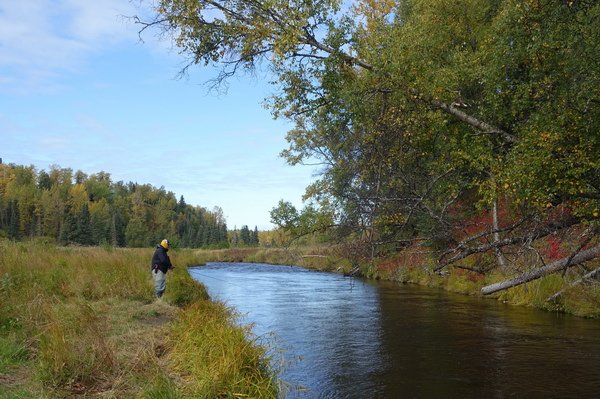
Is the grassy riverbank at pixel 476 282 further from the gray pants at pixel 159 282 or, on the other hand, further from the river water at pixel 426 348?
the gray pants at pixel 159 282

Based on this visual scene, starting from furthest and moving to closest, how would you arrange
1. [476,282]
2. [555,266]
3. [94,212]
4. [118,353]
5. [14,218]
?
[94,212], [14,218], [476,282], [555,266], [118,353]

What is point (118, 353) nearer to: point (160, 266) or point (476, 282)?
point (160, 266)

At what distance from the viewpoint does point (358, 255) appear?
1105 cm

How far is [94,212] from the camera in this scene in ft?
350

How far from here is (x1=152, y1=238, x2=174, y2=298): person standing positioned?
42.4 ft

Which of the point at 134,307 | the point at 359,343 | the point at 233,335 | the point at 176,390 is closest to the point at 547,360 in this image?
the point at 359,343

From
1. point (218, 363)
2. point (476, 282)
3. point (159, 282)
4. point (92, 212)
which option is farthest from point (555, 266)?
point (92, 212)

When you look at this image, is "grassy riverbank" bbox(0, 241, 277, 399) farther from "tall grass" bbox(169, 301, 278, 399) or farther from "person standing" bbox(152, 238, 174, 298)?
"person standing" bbox(152, 238, 174, 298)

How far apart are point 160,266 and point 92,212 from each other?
350ft

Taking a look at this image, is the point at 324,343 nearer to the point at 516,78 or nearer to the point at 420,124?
the point at 420,124

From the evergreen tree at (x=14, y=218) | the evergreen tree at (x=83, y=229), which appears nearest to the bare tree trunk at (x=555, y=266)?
the evergreen tree at (x=83, y=229)

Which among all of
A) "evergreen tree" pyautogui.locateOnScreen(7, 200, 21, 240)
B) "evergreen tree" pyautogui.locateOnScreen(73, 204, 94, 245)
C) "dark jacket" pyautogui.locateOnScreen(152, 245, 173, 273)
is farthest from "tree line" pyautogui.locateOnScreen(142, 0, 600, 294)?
"evergreen tree" pyautogui.locateOnScreen(7, 200, 21, 240)

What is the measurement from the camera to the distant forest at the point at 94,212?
316 feet

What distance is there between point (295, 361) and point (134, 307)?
4.23m
